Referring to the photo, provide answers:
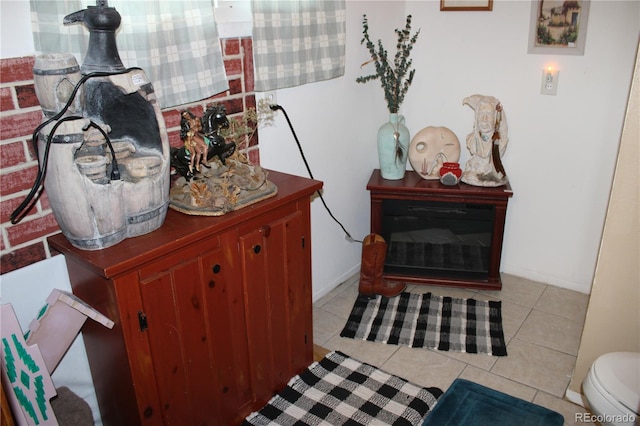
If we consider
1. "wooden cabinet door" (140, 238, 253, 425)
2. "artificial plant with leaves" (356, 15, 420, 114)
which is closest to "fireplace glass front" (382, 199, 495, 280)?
"artificial plant with leaves" (356, 15, 420, 114)

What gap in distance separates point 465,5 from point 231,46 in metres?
1.45

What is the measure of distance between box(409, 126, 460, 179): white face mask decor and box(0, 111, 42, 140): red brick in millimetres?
1931

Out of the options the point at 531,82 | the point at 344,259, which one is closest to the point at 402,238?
the point at 344,259

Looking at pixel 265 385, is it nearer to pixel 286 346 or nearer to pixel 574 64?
pixel 286 346

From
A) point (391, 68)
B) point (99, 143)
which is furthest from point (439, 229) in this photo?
point (99, 143)

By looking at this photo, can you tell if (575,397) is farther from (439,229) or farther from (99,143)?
(99,143)

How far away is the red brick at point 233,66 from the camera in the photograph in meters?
2.08

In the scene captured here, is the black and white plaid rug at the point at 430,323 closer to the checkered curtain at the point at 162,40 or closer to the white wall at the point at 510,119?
the white wall at the point at 510,119

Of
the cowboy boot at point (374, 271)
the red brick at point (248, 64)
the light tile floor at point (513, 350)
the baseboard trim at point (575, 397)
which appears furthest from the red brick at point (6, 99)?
the baseboard trim at point (575, 397)

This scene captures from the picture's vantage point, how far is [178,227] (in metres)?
1.60

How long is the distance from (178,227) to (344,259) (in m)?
1.62

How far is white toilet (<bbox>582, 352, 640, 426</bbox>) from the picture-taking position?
5.42 ft

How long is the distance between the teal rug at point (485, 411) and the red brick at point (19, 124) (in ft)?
5.60

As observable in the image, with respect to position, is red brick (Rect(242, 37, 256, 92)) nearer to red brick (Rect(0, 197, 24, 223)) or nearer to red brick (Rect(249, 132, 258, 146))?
red brick (Rect(249, 132, 258, 146))
